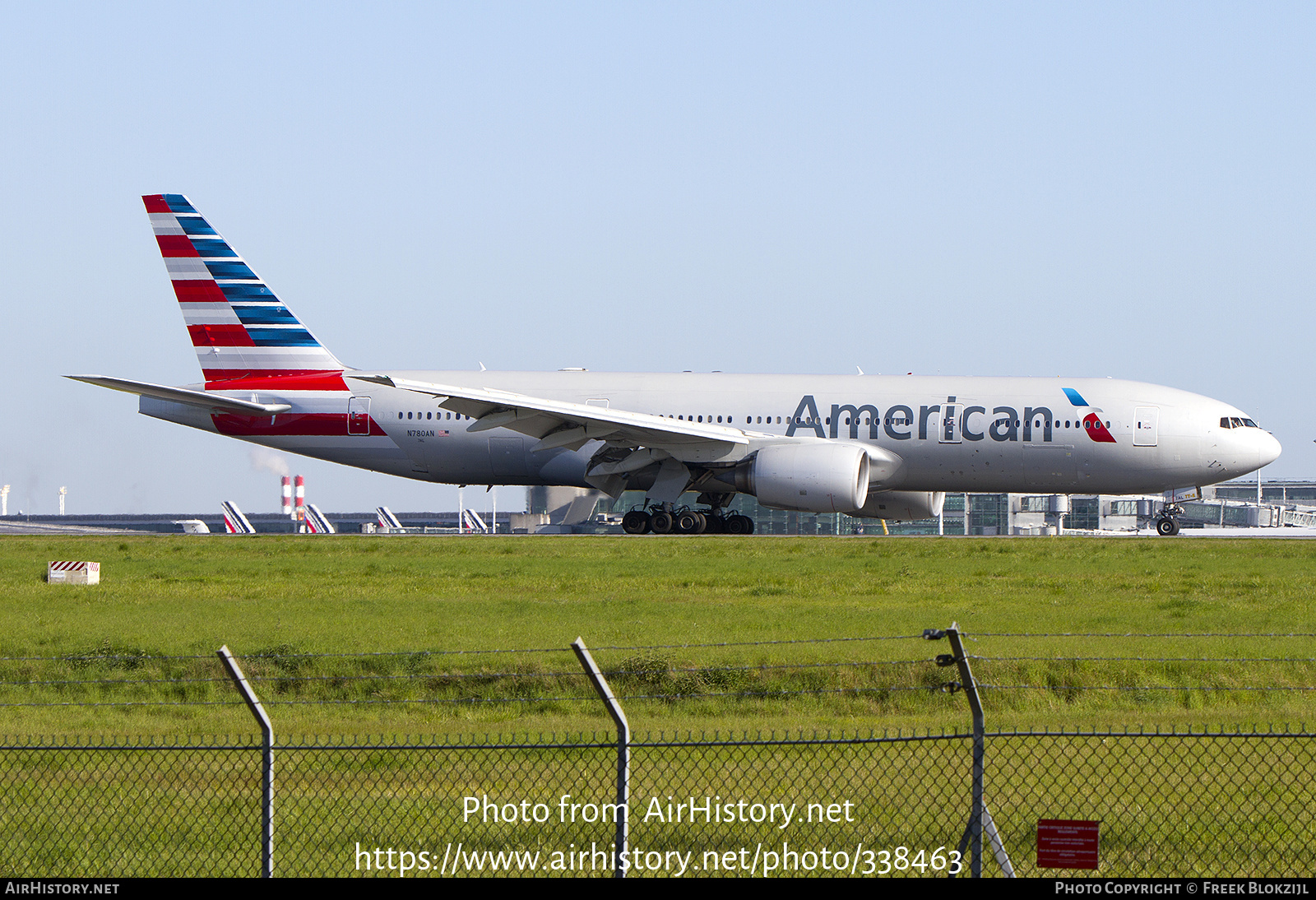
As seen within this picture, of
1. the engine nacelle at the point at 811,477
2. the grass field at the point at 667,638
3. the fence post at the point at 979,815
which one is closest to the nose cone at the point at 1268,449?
the grass field at the point at 667,638

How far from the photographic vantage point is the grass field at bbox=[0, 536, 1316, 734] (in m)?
13.5

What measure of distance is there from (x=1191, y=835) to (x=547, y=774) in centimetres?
454

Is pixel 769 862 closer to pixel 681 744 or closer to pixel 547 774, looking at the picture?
pixel 681 744

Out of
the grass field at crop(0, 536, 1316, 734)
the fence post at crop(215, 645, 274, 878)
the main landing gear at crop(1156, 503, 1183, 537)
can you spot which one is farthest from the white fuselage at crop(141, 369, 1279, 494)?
the fence post at crop(215, 645, 274, 878)

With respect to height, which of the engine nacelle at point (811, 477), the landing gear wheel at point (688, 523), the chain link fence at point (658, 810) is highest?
the engine nacelle at point (811, 477)

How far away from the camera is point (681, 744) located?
735 cm

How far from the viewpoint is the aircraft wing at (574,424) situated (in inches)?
1288

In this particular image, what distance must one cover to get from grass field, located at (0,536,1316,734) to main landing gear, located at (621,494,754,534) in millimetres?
7591

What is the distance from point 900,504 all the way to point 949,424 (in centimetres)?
391

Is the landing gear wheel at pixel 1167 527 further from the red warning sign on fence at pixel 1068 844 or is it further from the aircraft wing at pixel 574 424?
the red warning sign on fence at pixel 1068 844

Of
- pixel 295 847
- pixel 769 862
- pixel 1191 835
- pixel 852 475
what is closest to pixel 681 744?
pixel 769 862

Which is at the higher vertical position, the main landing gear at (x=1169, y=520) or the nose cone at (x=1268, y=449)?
the nose cone at (x=1268, y=449)

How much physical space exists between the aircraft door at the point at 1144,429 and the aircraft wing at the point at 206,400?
20300 mm

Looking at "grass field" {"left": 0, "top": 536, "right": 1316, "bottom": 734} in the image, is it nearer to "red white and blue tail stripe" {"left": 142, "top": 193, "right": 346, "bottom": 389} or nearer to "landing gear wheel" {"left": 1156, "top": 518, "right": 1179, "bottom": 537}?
"landing gear wheel" {"left": 1156, "top": 518, "right": 1179, "bottom": 537}
